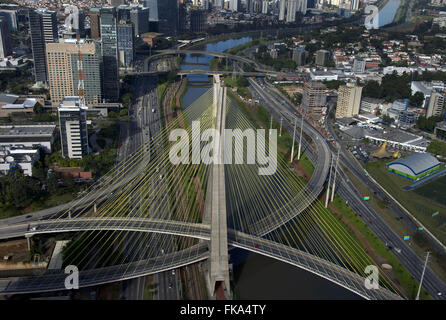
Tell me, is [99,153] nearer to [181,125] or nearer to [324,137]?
[181,125]

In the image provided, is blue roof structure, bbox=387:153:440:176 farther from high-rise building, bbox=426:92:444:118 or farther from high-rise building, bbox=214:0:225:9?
high-rise building, bbox=214:0:225:9

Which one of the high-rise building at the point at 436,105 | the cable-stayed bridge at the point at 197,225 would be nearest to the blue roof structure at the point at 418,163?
the cable-stayed bridge at the point at 197,225

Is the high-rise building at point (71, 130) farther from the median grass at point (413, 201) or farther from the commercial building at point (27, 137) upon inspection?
the median grass at point (413, 201)

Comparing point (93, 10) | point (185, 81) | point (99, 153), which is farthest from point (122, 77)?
point (99, 153)

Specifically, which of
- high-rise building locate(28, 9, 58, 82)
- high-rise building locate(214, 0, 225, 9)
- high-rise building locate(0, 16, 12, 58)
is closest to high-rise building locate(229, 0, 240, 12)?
high-rise building locate(214, 0, 225, 9)

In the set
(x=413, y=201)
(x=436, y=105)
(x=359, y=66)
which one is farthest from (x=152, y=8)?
(x=413, y=201)
